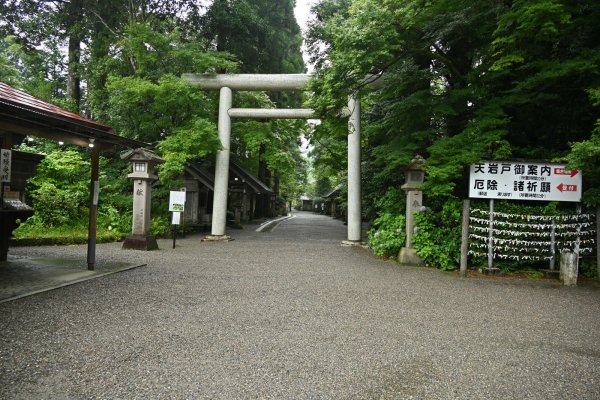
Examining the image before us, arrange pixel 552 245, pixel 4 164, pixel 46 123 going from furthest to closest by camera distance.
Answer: pixel 552 245, pixel 4 164, pixel 46 123

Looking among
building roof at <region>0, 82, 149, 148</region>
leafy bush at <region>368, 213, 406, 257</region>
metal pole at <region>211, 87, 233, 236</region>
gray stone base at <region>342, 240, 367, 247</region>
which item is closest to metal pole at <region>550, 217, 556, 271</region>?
leafy bush at <region>368, 213, 406, 257</region>

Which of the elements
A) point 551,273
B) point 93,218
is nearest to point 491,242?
point 551,273

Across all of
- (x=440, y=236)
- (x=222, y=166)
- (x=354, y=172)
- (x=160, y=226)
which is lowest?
(x=160, y=226)

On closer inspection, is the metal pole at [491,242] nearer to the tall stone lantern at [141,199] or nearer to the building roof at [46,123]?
the building roof at [46,123]

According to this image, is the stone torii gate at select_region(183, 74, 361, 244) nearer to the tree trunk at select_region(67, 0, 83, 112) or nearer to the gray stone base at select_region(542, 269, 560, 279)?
the gray stone base at select_region(542, 269, 560, 279)

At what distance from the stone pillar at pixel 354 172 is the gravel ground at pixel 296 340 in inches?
257

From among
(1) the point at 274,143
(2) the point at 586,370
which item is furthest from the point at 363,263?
(1) the point at 274,143

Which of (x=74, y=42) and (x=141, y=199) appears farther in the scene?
(x=74, y=42)

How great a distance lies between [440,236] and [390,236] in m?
1.36

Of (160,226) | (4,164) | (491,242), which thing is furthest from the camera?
(160,226)

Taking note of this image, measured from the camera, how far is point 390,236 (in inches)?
390

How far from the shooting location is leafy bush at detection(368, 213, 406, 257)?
9.75 metres

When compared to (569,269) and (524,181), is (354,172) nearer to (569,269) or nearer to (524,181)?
(524,181)

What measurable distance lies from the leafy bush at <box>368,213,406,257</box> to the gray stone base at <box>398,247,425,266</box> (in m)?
0.49
